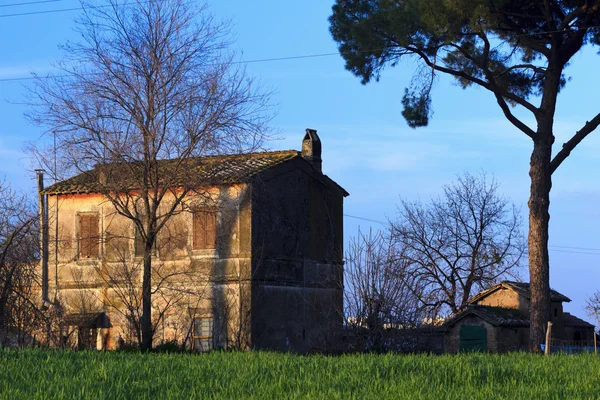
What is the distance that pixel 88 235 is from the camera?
29922 millimetres

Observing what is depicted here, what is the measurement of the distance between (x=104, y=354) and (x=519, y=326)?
20.8 metres

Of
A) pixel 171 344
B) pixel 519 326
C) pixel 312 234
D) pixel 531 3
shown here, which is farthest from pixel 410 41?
pixel 519 326

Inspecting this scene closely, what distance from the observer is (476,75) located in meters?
25.4

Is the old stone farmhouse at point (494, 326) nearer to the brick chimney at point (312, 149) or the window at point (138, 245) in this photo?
the brick chimney at point (312, 149)

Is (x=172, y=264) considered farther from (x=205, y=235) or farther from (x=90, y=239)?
(x=90, y=239)

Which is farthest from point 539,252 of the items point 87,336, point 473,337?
point 87,336

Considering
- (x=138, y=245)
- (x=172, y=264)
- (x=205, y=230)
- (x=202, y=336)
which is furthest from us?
→ (x=138, y=245)

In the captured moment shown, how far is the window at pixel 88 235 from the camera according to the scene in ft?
97.4

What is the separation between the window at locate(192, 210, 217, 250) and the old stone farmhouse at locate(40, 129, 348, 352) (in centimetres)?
3

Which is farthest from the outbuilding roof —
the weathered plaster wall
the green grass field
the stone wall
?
the green grass field

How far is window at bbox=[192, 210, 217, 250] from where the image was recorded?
1089 inches

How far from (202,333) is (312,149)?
8985mm

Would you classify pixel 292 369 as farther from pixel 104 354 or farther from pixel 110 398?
pixel 104 354

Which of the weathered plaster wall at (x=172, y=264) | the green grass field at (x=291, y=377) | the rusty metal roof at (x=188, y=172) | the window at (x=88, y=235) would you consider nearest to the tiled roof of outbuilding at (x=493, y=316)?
the rusty metal roof at (x=188, y=172)
